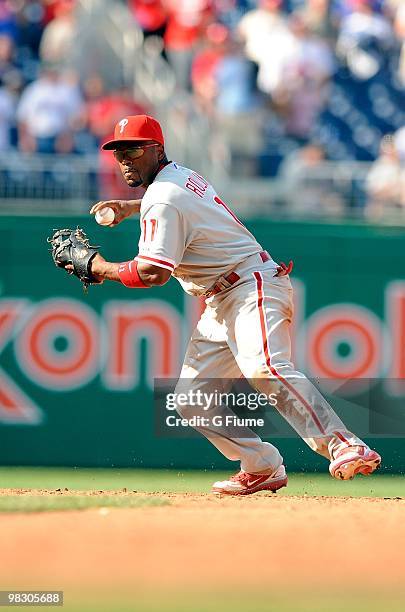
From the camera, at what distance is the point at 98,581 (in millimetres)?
5168

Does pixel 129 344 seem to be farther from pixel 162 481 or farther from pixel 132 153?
pixel 132 153

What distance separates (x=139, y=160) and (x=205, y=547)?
225 centimetres

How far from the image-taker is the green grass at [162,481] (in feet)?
28.4

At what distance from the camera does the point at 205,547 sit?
572cm

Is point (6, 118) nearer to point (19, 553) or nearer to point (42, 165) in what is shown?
point (42, 165)

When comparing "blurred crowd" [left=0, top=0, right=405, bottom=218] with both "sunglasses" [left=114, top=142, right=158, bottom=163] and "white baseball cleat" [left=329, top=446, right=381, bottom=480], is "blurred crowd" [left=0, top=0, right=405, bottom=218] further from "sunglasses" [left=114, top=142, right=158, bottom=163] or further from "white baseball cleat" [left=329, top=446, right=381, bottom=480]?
"white baseball cleat" [left=329, top=446, right=381, bottom=480]

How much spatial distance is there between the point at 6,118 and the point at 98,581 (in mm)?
7361

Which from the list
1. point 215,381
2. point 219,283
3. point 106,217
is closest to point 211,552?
point 215,381

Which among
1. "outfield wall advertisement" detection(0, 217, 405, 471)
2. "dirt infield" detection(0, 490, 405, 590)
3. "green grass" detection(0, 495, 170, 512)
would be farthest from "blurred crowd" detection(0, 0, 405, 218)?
"dirt infield" detection(0, 490, 405, 590)

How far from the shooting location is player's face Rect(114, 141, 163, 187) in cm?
675

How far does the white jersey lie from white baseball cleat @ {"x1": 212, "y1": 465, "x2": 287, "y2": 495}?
48.5 inches

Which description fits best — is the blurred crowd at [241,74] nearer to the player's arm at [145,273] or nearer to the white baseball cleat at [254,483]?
the white baseball cleat at [254,483]

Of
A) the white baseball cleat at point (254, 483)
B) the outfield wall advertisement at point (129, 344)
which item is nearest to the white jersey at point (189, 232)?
the white baseball cleat at point (254, 483)

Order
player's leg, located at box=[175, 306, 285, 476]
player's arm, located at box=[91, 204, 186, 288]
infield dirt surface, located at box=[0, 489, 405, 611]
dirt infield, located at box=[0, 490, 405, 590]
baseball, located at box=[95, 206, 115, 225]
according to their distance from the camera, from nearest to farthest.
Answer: infield dirt surface, located at box=[0, 489, 405, 611], dirt infield, located at box=[0, 490, 405, 590], player's arm, located at box=[91, 204, 186, 288], player's leg, located at box=[175, 306, 285, 476], baseball, located at box=[95, 206, 115, 225]
